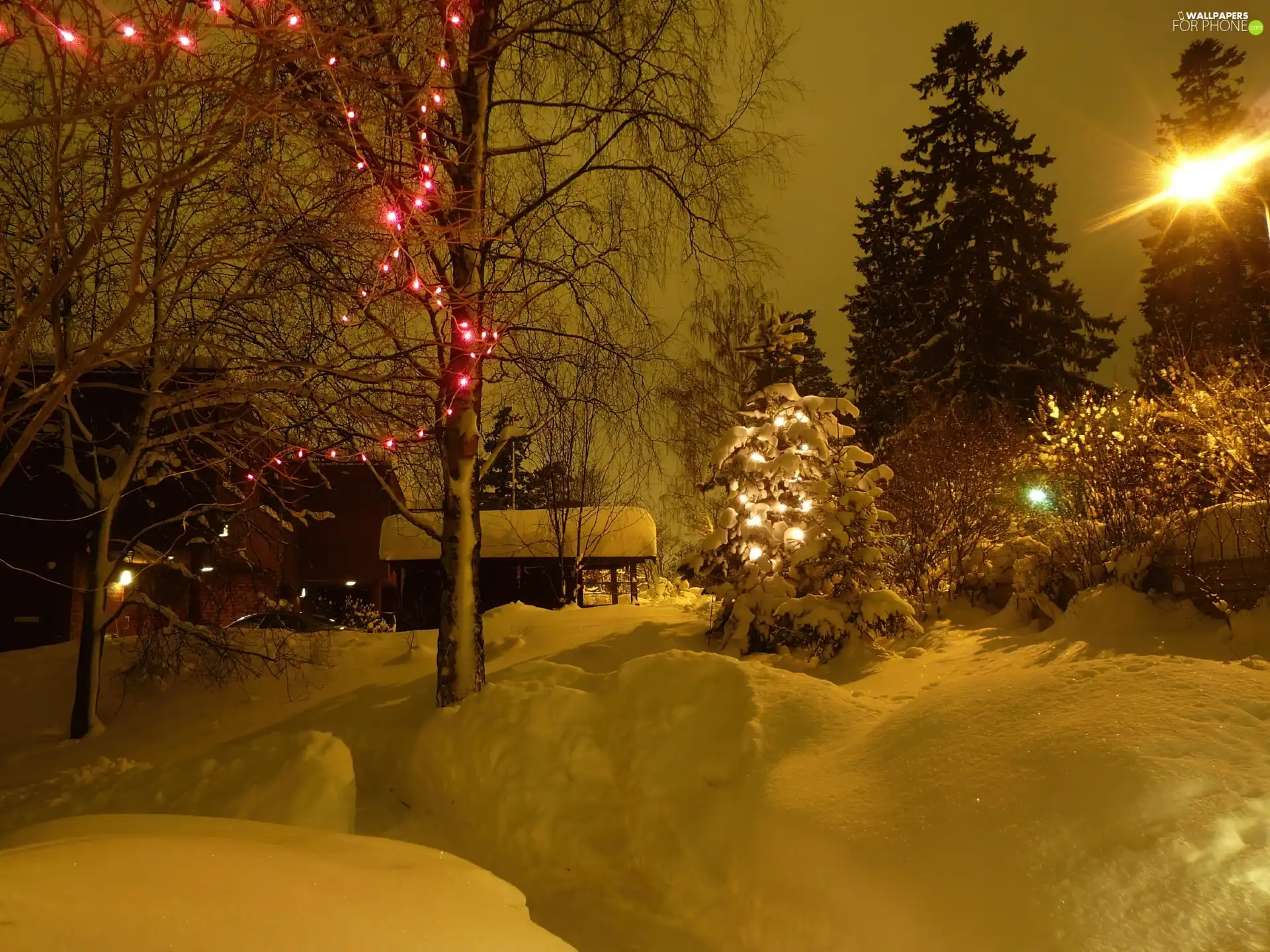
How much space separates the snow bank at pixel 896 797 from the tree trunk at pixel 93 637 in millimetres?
5407

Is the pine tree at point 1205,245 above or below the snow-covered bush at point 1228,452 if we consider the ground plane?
above

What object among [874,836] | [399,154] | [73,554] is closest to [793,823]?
[874,836]

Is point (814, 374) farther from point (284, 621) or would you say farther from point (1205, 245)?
point (284, 621)

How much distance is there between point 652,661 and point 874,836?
318 centimetres

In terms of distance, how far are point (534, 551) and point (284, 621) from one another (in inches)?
334

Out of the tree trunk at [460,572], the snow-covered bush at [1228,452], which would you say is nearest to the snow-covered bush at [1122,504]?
the snow-covered bush at [1228,452]

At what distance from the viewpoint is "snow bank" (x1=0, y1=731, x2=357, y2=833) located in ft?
20.4

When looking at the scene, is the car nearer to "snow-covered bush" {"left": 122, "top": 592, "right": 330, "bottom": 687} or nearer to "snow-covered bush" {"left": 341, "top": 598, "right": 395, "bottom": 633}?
"snow-covered bush" {"left": 341, "top": 598, "right": 395, "bottom": 633}

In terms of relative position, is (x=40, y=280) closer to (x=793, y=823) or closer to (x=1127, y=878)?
(x=793, y=823)

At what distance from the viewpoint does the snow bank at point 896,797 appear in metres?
4.02

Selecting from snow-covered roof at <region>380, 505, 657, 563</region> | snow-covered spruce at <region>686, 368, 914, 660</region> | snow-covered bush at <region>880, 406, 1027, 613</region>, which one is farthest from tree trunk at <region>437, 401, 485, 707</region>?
snow-covered roof at <region>380, 505, 657, 563</region>

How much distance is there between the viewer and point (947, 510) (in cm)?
1211

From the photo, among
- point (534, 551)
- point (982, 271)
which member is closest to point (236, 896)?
point (534, 551)

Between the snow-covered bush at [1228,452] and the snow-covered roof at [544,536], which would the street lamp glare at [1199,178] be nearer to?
the snow-covered bush at [1228,452]
